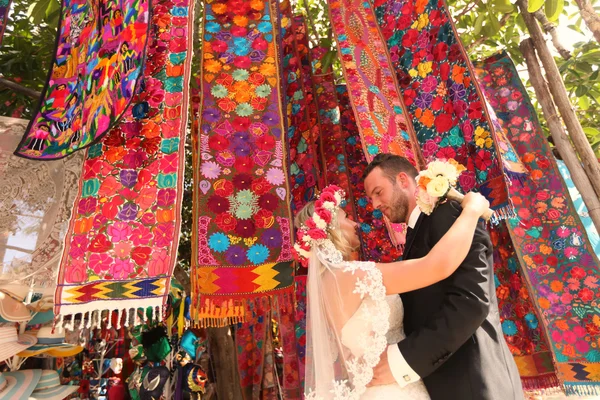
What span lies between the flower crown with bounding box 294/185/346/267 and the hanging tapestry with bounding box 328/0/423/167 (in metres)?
1.03

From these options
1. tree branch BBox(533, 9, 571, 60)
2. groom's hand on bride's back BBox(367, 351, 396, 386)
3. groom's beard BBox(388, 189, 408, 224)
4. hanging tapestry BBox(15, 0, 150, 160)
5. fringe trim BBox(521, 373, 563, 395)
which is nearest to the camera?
groom's hand on bride's back BBox(367, 351, 396, 386)

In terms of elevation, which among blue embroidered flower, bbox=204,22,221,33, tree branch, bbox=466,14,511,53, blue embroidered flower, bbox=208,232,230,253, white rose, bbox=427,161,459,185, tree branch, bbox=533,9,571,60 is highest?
blue embroidered flower, bbox=204,22,221,33

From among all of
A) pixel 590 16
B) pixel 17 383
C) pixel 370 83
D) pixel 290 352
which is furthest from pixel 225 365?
pixel 590 16

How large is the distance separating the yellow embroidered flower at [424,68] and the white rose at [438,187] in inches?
70.0

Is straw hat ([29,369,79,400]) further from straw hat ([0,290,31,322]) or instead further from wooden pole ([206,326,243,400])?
wooden pole ([206,326,243,400])

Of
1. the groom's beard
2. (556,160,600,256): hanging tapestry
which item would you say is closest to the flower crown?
the groom's beard

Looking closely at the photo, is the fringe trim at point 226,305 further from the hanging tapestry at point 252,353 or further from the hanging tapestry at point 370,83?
the hanging tapestry at point 252,353

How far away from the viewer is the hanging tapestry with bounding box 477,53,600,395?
3.36 meters

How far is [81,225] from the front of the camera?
9.34ft

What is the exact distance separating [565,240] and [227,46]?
2992 mm

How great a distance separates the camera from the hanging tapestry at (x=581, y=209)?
357cm

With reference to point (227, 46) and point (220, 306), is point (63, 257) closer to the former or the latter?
point (220, 306)

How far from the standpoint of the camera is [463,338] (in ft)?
5.88

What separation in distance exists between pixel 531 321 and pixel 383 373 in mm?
2205
